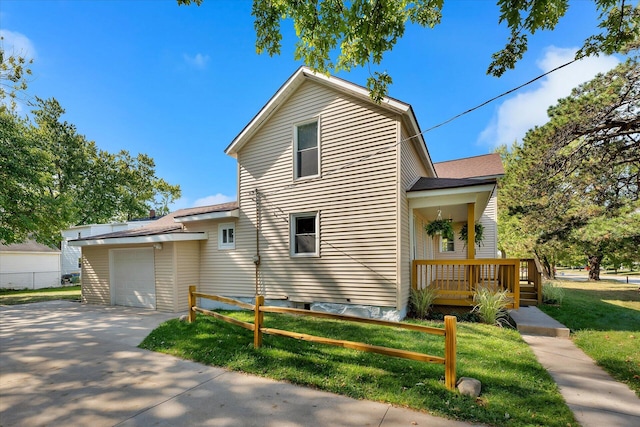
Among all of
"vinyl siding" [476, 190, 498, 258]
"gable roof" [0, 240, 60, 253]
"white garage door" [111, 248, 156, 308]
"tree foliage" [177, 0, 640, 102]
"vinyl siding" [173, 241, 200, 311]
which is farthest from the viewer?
"gable roof" [0, 240, 60, 253]

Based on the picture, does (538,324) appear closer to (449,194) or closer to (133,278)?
(449,194)

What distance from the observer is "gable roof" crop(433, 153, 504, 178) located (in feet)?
54.4

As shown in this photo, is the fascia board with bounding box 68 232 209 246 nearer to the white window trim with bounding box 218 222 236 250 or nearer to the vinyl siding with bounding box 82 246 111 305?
the white window trim with bounding box 218 222 236 250

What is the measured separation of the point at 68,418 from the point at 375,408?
3.58m

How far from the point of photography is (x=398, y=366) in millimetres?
4551

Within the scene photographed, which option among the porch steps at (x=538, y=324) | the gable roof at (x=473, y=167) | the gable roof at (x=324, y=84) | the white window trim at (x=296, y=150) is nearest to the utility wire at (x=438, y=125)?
the white window trim at (x=296, y=150)

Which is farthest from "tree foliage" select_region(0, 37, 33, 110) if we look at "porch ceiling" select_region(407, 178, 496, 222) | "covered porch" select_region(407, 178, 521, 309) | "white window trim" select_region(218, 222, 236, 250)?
"covered porch" select_region(407, 178, 521, 309)

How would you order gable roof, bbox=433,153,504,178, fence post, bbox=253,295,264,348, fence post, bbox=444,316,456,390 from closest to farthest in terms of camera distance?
1. fence post, bbox=444,316,456,390
2. fence post, bbox=253,295,264,348
3. gable roof, bbox=433,153,504,178

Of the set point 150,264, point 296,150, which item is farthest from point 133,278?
point 296,150

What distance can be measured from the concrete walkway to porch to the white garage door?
1127cm

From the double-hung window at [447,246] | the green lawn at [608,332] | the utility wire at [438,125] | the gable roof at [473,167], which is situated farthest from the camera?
the gable roof at [473,167]

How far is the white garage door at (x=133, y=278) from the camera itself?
1075 centimetres

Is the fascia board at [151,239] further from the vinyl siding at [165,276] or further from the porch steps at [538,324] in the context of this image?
the porch steps at [538,324]

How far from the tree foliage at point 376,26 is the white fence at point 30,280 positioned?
2732 centimetres
